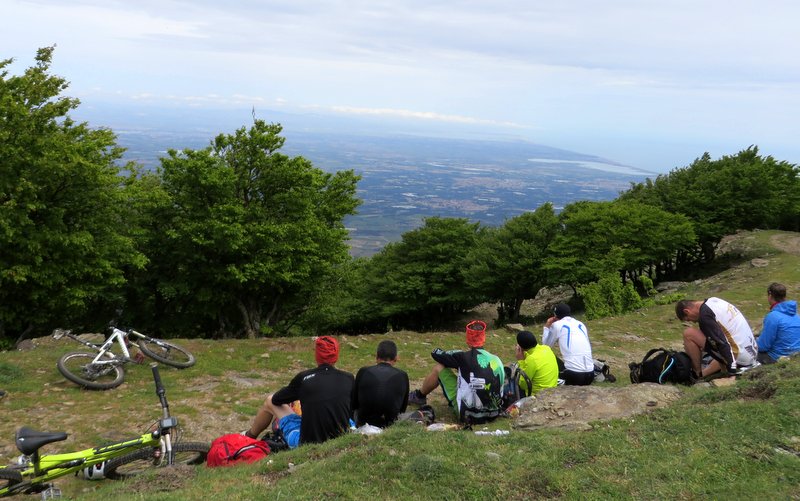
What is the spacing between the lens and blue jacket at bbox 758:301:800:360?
7.93 m

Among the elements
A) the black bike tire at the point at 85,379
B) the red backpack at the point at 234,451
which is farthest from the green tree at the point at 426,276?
the red backpack at the point at 234,451

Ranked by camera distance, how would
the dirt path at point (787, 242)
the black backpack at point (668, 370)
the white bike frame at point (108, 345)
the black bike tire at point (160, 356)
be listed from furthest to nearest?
the dirt path at point (787, 242) → the black bike tire at point (160, 356) → the white bike frame at point (108, 345) → the black backpack at point (668, 370)

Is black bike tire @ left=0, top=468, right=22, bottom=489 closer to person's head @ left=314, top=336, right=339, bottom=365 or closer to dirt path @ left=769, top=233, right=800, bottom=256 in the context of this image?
person's head @ left=314, top=336, right=339, bottom=365

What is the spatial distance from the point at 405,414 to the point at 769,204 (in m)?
42.3

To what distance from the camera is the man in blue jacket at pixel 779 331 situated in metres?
7.94

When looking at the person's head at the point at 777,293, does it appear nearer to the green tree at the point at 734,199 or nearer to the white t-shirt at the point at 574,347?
the white t-shirt at the point at 574,347

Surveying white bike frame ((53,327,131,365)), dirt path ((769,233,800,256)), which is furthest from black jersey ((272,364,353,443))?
dirt path ((769,233,800,256))

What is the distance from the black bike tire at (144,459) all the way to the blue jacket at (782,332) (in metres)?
9.42

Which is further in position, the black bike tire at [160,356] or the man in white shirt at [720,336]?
the black bike tire at [160,356]

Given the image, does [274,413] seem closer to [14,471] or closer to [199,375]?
[14,471]

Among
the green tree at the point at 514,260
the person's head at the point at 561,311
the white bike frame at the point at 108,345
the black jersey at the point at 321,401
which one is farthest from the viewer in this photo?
the green tree at the point at 514,260

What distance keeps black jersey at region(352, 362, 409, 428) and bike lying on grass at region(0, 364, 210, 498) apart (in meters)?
2.33

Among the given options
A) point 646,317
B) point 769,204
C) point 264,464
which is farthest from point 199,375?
point 769,204

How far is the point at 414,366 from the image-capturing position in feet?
42.5
